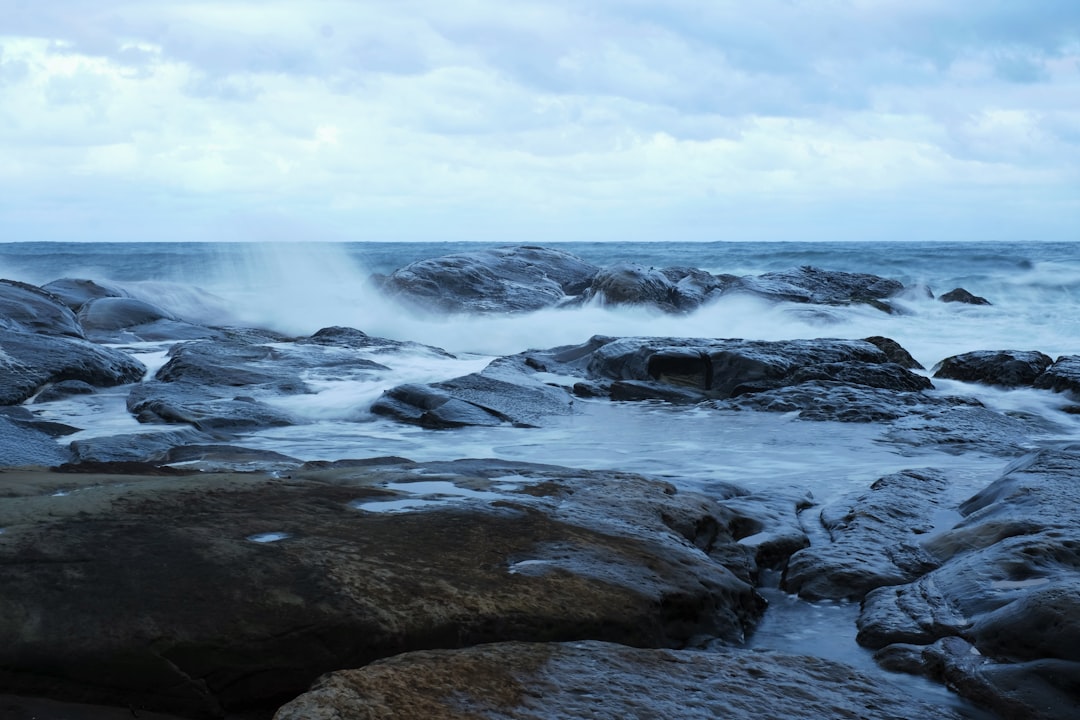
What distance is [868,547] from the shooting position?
4305mm

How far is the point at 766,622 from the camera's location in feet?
12.1

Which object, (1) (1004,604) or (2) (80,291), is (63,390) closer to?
(2) (80,291)

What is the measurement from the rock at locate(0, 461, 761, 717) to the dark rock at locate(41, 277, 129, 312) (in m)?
11.8

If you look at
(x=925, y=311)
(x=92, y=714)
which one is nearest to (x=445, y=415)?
(x=92, y=714)

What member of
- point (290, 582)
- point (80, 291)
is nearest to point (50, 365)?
point (290, 582)

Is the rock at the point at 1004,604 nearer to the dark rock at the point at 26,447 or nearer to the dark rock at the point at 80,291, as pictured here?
the dark rock at the point at 26,447

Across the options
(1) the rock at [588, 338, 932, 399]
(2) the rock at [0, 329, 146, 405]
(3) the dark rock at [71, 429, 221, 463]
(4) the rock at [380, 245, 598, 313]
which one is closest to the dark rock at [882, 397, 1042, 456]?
(1) the rock at [588, 338, 932, 399]

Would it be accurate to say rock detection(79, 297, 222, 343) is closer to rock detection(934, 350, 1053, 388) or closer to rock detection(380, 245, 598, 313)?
rock detection(380, 245, 598, 313)

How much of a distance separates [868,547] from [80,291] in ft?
46.0

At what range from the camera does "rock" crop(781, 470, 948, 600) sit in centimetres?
395

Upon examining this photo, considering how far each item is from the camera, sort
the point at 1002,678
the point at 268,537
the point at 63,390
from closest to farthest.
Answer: the point at 1002,678, the point at 268,537, the point at 63,390

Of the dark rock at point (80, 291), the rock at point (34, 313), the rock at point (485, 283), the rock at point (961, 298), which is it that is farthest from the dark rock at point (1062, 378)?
the dark rock at point (80, 291)

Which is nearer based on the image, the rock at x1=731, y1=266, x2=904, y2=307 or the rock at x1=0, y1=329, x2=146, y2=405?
the rock at x1=0, y1=329, x2=146, y2=405

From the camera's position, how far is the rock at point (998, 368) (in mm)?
9820
